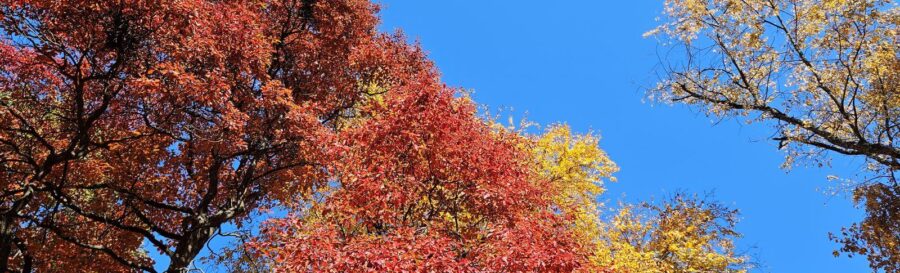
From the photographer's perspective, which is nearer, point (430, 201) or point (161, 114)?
point (430, 201)

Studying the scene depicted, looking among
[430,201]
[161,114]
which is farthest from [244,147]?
[430,201]

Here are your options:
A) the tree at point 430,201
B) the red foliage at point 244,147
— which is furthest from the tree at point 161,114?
the tree at point 430,201

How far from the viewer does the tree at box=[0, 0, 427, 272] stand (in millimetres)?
9695

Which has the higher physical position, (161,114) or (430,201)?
(161,114)

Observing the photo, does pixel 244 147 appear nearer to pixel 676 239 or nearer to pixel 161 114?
pixel 161 114

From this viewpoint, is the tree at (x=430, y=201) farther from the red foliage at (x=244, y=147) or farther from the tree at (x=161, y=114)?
the tree at (x=161, y=114)

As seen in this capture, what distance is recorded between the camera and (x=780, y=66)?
1316cm

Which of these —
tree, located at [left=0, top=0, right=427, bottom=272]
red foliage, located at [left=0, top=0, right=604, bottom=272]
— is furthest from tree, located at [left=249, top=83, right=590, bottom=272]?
tree, located at [left=0, top=0, right=427, bottom=272]

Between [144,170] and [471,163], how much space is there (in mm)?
8575

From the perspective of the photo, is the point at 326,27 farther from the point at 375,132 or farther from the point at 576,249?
the point at 576,249

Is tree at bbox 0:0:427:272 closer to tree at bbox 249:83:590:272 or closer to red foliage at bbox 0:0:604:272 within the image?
red foliage at bbox 0:0:604:272

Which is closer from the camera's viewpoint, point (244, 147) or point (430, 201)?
point (430, 201)

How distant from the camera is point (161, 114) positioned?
447 inches

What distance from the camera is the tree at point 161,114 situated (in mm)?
9695
